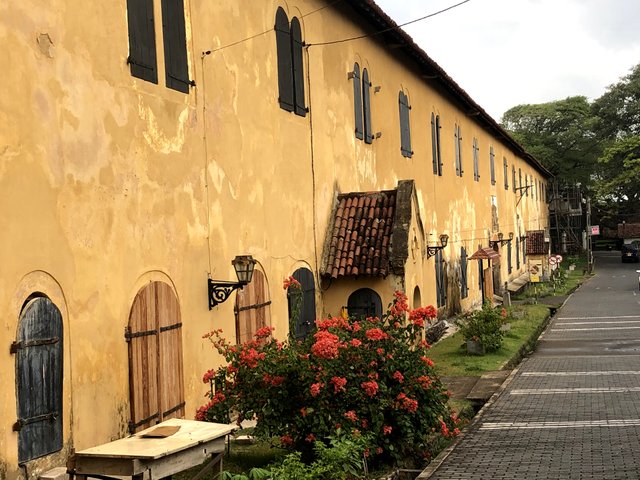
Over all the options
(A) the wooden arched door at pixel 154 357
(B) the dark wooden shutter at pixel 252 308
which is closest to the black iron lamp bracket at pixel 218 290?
(B) the dark wooden shutter at pixel 252 308

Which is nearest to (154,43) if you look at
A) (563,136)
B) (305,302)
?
(305,302)

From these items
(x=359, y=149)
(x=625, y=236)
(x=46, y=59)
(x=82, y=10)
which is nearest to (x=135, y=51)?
(x=82, y=10)

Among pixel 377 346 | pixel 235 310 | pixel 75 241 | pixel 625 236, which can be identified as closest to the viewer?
pixel 75 241

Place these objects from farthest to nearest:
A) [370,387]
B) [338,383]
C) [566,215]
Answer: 1. [566,215]
2. [370,387]
3. [338,383]

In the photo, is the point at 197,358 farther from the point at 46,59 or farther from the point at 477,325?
the point at 477,325

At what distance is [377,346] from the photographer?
353 inches

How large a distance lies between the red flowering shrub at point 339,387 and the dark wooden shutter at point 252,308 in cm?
258

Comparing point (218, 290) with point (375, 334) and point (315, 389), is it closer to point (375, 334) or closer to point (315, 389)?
point (375, 334)

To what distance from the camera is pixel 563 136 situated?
6738 cm

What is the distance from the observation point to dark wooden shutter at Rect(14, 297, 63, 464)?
7098 mm

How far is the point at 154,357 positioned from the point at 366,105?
1021 cm

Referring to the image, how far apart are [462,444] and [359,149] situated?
27.0 feet

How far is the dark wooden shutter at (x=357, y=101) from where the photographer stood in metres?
17.2

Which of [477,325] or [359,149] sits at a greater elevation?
[359,149]
